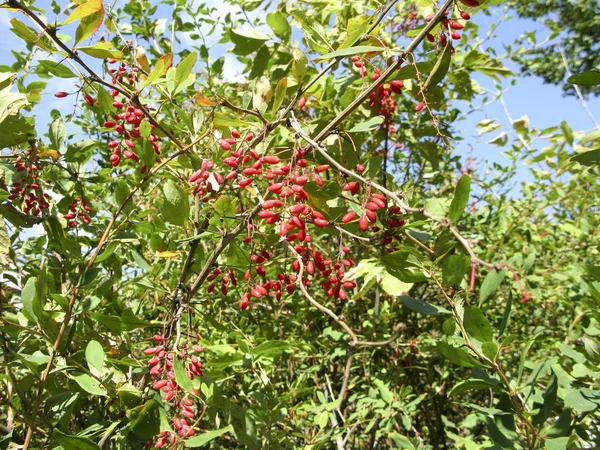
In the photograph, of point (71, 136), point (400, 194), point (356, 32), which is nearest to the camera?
point (356, 32)

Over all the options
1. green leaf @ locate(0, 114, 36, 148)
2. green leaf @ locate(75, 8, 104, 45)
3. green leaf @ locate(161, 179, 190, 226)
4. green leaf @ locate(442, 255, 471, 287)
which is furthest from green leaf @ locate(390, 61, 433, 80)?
green leaf @ locate(0, 114, 36, 148)

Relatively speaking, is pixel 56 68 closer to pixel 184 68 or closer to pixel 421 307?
pixel 184 68

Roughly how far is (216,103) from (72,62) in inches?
16.4

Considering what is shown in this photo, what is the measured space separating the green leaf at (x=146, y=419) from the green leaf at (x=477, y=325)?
591 millimetres

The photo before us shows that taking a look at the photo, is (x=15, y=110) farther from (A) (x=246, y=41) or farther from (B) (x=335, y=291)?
(B) (x=335, y=291)

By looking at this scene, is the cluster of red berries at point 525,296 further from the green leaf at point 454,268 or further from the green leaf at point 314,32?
the green leaf at point 314,32

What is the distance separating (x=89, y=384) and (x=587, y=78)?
40.0 inches

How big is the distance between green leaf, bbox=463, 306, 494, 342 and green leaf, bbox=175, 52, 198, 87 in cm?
72

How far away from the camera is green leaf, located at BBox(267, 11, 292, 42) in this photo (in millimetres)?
1211

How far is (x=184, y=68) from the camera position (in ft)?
3.07

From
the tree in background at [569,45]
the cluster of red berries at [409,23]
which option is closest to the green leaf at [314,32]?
the cluster of red berries at [409,23]

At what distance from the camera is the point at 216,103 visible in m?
0.84

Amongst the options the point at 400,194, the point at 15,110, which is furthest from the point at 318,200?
the point at 15,110

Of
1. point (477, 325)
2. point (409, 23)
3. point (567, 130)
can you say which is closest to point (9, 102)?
point (477, 325)
